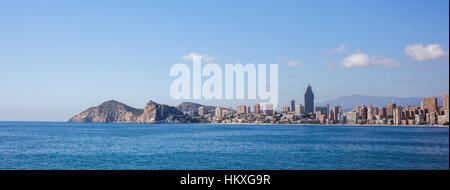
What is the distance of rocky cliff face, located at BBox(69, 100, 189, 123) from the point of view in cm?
11150

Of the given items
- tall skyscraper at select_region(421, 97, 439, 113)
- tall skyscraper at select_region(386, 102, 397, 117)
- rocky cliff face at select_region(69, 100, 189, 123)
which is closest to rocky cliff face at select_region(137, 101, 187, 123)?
rocky cliff face at select_region(69, 100, 189, 123)

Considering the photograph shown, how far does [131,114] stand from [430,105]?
302 feet

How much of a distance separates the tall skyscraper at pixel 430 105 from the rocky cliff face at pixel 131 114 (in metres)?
65.5

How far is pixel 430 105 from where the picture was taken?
264ft

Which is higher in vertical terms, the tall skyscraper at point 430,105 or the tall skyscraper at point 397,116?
the tall skyscraper at point 430,105

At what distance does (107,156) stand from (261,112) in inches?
3258

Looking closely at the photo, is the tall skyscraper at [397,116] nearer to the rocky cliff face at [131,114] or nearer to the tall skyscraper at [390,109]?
the tall skyscraper at [390,109]

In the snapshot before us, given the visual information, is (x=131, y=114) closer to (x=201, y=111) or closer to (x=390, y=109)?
(x=201, y=111)

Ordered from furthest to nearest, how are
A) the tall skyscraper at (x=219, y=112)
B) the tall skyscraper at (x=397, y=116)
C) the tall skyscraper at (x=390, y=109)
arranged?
the tall skyscraper at (x=219, y=112), the tall skyscraper at (x=390, y=109), the tall skyscraper at (x=397, y=116)

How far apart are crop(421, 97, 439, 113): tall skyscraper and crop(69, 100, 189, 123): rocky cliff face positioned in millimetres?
65547

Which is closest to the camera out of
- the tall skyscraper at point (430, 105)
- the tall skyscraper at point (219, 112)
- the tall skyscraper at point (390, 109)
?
the tall skyscraper at point (430, 105)

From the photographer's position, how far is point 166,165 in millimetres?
14680

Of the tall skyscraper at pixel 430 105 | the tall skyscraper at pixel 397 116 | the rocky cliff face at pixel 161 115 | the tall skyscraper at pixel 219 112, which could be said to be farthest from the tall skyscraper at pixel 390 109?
the rocky cliff face at pixel 161 115

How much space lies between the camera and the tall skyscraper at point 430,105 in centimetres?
7950
